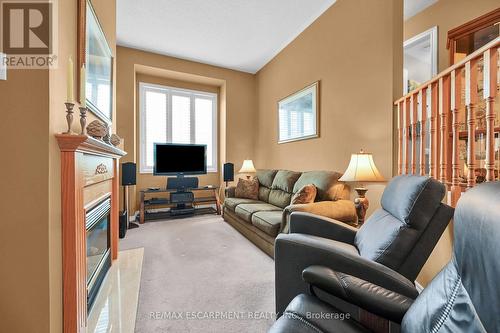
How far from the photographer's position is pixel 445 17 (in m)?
2.79

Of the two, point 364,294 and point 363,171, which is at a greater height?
point 363,171

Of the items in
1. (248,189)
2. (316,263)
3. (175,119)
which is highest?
(175,119)

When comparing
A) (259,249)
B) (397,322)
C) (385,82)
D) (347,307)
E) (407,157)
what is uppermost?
(385,82)

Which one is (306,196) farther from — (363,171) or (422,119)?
(422,119)

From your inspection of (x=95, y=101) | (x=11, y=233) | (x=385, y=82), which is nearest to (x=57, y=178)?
(x=11, y=233)

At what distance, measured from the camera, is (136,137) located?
441 cm

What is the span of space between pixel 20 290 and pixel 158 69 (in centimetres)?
418

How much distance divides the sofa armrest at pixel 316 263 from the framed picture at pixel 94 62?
1556 mm

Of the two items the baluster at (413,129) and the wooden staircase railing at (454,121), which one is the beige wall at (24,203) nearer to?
the wooden staircase railing at (454,121)

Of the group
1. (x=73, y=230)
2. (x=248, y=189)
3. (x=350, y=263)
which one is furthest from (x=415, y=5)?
(x=73, y=230)

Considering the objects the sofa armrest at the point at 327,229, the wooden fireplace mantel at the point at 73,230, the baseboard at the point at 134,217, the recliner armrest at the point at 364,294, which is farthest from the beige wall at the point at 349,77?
the baseboard at the point at 134,217

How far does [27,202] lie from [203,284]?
1400mm

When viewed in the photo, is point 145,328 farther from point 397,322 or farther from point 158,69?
point 158,69

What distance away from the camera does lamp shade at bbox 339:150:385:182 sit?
2188mm
